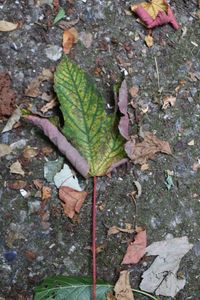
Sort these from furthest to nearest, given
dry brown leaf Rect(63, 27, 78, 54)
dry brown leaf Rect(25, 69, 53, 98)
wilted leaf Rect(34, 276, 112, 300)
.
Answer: dry brown leaf Rect(63, 27, 78, 54)
dry brown leaf Rect(25, 69, 53, 98)
wilted leaf Rect(34, 276, 112, 300)

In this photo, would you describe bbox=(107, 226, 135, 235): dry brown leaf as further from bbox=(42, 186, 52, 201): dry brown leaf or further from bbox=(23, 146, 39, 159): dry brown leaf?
bbox=(23, 146, 39, 159): dry brown leaf

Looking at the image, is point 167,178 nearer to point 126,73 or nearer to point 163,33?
point 126,73

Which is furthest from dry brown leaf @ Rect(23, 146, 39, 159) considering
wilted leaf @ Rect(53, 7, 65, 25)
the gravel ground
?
wilted leaf @ Rect(53, 7, 65, 25)

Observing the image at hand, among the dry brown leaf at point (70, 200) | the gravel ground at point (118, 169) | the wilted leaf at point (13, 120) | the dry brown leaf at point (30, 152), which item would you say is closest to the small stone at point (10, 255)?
the gravel ground at point (118, 169)

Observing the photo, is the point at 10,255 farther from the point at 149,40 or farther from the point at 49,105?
the point at 149,40

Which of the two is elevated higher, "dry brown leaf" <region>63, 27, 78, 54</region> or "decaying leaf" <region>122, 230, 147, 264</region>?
"dry brown leaf" <region>63, 27, 78, 54</region>

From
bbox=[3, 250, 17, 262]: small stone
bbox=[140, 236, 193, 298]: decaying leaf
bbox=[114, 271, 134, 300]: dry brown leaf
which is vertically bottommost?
bbox=[3, 250, 17, 262]: small stone

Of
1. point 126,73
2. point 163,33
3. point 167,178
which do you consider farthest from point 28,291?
point 163,33

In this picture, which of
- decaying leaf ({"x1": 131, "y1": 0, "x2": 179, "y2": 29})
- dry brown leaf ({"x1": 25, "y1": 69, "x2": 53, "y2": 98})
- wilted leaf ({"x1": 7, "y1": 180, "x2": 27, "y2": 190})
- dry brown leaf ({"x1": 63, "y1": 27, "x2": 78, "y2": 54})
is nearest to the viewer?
wilted leaf ({"x1": 7, "y1": 180, "x2": 27, "y2": 190})
